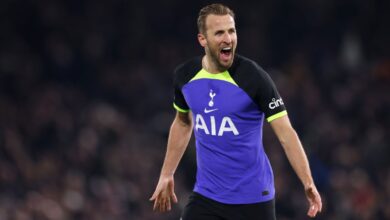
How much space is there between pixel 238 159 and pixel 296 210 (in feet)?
16.9

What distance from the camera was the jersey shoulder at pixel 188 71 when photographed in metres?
6.36

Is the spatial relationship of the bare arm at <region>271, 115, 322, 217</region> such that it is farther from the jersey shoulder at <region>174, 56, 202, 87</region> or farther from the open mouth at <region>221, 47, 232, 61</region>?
the jersey shoulder at <region>174, 56, 202, 87</region>

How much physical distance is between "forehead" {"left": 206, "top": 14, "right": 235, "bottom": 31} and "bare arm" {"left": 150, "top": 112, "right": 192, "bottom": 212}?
681 mm

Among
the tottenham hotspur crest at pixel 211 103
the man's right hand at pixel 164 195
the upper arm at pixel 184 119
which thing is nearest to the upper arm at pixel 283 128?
the tottenham hotspur crest at pixel 211 103

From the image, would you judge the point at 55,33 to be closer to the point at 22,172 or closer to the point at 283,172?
the point at 22,172

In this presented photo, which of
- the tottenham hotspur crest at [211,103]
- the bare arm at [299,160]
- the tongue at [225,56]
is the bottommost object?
the bare arm at [299,160]

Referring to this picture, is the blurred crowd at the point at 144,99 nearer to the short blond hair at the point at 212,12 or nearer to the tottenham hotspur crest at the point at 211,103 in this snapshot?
the tottenham hotspur crest at the point at 211,103

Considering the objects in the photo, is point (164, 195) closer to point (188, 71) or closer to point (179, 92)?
point (179, 92)

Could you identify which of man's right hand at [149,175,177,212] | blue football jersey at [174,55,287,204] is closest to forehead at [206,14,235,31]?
blue football jersey at [174,55,287,204]

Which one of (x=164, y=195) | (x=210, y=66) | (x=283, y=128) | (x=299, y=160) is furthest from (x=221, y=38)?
(x=164, y=195)

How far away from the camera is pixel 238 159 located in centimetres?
614

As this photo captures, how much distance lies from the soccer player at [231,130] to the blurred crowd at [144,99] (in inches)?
194

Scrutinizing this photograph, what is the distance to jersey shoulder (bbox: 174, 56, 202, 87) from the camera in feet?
20.9

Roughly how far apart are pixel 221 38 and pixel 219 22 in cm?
10
